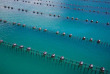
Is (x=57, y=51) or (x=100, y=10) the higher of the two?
(x=100, y=10)

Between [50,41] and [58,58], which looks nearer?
[58,58]

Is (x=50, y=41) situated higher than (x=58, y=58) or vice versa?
(x=50, y=41)

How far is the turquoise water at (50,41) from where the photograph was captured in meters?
6.26

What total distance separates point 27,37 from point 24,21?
2431mm

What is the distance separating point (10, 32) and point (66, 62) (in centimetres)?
406

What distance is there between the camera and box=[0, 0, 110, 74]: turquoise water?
20.5ft

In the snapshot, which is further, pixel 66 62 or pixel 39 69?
pixel 66 62

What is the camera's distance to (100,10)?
48.7 ft

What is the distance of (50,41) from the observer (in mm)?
8219

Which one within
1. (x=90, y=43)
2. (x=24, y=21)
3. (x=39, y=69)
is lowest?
(x=39, y=69)

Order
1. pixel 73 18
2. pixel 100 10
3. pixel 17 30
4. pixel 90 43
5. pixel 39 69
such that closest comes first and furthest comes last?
pixel 39 69 → pixel 90 43 → pixel 17 30 → pixel 73 18 → pixel 100 10

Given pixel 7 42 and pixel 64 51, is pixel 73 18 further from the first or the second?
pixel 7 42

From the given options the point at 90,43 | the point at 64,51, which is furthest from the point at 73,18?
the point at 64,51

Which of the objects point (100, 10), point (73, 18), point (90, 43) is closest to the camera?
point (90, 43)
